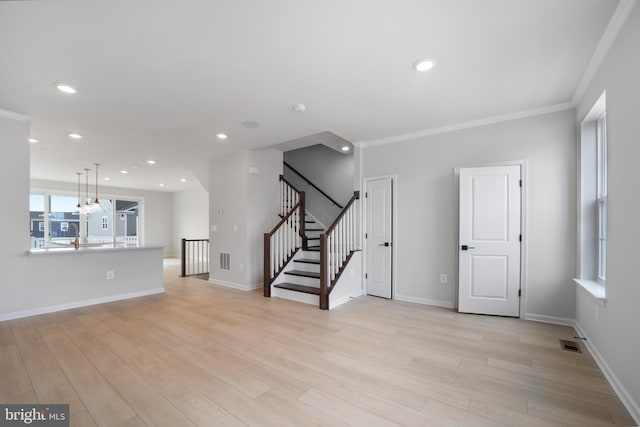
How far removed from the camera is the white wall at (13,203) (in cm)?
349

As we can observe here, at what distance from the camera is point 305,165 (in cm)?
731

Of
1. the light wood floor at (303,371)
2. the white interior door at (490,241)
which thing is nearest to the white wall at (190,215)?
the light wood floor at (303,371)

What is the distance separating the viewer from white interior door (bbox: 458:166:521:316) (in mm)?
3621

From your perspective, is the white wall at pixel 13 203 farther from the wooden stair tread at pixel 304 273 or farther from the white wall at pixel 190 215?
the white wall at pixel 190 215

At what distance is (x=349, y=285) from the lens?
459cm

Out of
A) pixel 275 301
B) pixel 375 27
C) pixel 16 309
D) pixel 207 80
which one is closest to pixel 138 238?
pixel 16 309

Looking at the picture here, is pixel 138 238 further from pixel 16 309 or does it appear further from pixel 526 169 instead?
pixel 526 169

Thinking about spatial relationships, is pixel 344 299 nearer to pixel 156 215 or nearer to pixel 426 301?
pixel 426 301

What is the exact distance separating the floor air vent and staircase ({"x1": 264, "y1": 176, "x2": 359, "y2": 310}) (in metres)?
2.65

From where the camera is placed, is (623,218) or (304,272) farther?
(304,272)

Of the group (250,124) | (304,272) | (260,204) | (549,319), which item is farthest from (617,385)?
(260,204)

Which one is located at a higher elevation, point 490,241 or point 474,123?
point 474,123

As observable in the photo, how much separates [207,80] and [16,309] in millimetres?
3902

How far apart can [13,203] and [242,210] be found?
3.04 metres
